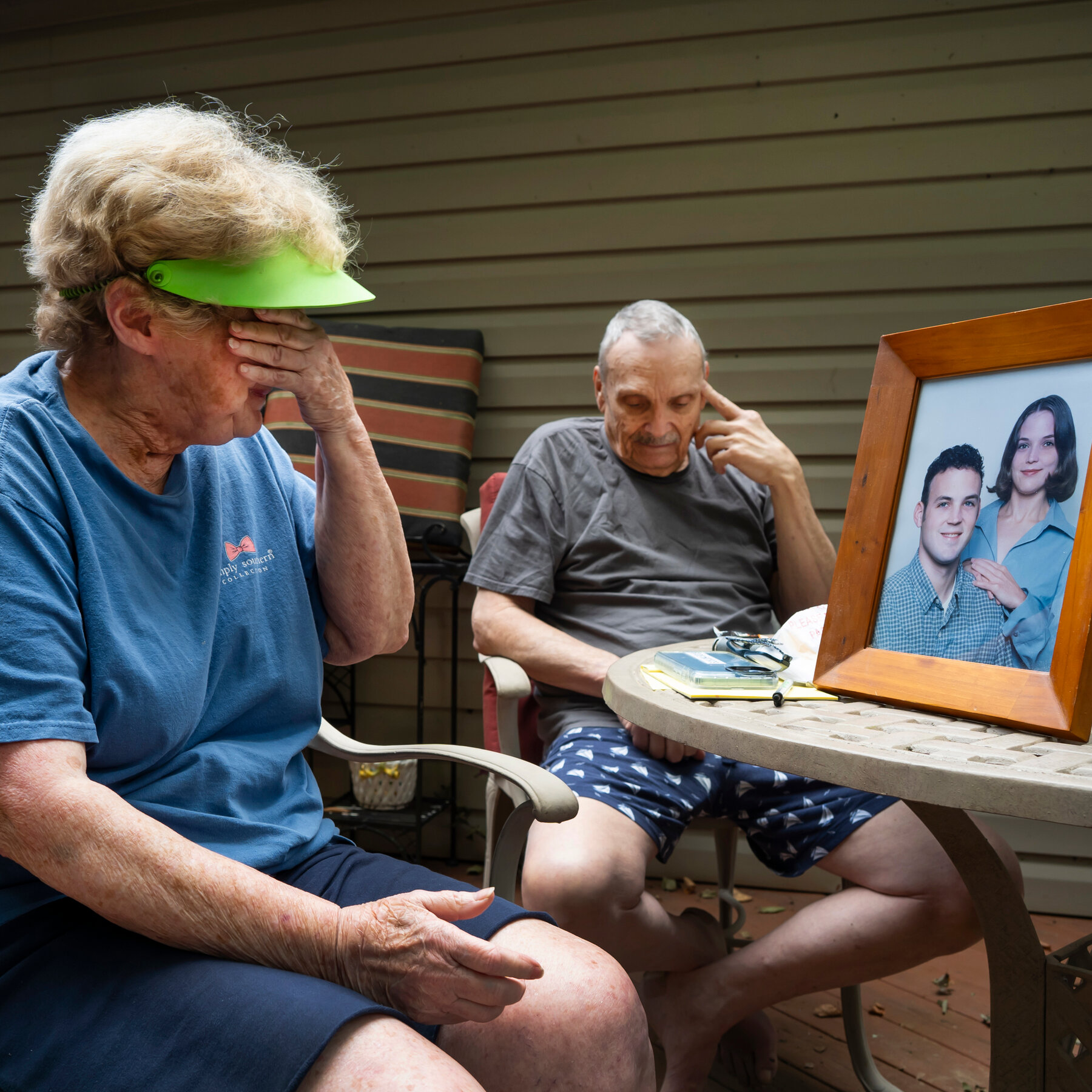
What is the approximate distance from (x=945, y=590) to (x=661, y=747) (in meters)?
0.72

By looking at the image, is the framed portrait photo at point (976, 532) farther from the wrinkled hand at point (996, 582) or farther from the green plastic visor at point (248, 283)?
the green plastic visor at point (248, 283)

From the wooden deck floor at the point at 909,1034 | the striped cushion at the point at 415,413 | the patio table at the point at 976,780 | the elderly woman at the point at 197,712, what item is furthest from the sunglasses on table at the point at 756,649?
the striped cushion at the point at 415,413

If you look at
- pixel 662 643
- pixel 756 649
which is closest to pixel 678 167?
pixel 662 643

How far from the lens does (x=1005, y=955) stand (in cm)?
118

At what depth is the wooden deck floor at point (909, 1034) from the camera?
1.81 m

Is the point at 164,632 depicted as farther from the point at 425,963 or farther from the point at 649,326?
the point at 649,326

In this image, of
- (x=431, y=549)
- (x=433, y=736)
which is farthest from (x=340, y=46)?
(x=433, y=736)

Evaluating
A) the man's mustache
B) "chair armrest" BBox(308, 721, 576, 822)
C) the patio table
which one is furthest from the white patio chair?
the man's mustache

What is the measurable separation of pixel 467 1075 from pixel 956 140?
9.22ft

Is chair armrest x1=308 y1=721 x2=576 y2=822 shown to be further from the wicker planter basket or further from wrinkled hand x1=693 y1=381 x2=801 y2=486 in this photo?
the wicker planter basket

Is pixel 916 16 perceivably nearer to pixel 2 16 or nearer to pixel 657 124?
pixel 657 124

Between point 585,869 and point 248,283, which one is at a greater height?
point 248,283

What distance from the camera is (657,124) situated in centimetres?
281

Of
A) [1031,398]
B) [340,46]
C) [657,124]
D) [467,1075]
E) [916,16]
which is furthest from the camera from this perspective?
[340,46]
